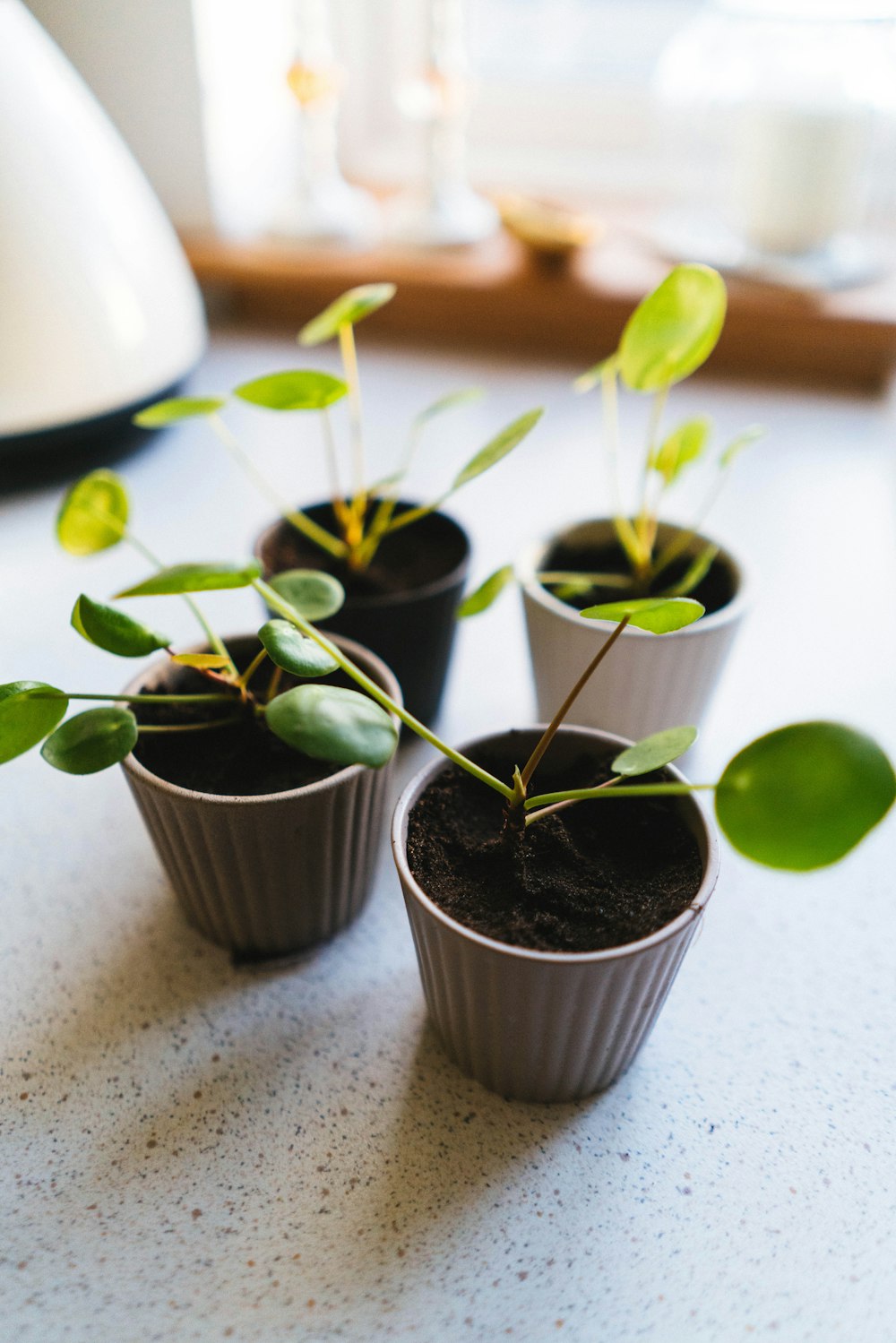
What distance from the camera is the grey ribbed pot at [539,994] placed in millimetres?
434

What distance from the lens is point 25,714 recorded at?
0.46 m

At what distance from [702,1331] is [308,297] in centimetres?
125

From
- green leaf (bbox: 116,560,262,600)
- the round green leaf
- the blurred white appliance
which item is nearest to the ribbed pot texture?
the round green leaf

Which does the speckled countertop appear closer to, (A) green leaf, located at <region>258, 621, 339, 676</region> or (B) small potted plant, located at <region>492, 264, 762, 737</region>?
(B) small potted plant, located at <region>492, 264, 762, 737</region>

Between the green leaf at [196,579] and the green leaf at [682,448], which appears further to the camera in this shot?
the green leaf at [682,448]

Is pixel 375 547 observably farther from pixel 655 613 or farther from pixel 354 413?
pixel 655 613

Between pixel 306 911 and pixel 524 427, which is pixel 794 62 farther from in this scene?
pixel 306 911

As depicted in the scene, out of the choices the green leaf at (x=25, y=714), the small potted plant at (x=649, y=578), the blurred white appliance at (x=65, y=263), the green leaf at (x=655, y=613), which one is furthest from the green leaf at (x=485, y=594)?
the blurred white appliance at (x=65, y=263)

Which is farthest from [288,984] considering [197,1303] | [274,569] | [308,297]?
[308,297]

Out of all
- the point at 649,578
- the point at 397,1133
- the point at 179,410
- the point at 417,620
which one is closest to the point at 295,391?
the point at 179,410

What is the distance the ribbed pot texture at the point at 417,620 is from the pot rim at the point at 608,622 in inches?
1.9

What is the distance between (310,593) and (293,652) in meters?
0.11

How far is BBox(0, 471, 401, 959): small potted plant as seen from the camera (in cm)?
46

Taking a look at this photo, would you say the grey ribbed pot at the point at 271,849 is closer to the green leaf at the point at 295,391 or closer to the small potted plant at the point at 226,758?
the small potted plant at the point at 226,758
